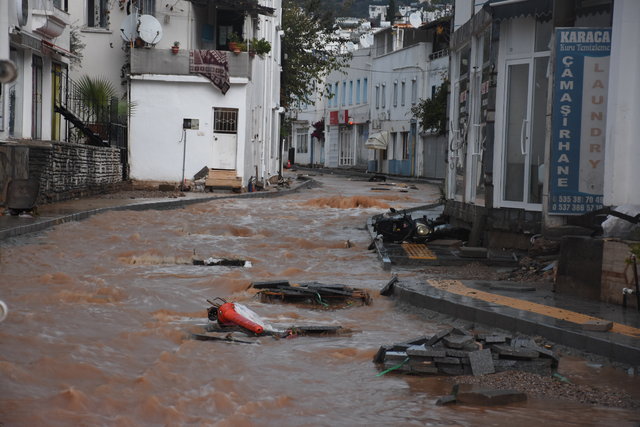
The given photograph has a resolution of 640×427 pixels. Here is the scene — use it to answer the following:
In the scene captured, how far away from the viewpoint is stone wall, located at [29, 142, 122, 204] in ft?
77.9

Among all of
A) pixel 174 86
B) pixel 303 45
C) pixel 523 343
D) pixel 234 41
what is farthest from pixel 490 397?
pixel 303 45

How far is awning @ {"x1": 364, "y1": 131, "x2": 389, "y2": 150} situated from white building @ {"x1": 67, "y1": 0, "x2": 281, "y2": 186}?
101 feet

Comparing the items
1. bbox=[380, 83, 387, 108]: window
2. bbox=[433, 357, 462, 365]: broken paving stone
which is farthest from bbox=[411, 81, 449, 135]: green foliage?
bbox=[433, 357, 462, 365]: broken paving stone

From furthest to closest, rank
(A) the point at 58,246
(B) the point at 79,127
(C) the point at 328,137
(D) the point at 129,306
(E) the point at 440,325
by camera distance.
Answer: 1. (C) the point at 328,137
2. (B) the point at 79,127
3. (A) the point at 58,246
4. (D) the point at 129,306
5. (E) the point at 440,325

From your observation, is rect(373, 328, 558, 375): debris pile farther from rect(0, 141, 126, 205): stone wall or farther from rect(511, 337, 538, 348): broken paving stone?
rect(0, 141, 126, 205): stone wall

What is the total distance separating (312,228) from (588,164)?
11.1 metres

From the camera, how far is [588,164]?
1267cm

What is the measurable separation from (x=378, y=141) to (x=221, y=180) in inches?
1333

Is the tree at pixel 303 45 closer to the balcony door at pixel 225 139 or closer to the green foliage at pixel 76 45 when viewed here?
the green foliage at pixel 76 45

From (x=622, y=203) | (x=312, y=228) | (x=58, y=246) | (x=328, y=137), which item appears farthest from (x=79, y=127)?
(x=328, y=137)

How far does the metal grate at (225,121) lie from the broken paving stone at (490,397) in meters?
29.4

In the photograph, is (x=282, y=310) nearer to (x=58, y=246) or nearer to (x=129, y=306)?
(x=129, y=306)

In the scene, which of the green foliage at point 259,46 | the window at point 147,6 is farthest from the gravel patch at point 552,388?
the window at point 147,6

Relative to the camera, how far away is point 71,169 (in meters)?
26.6
